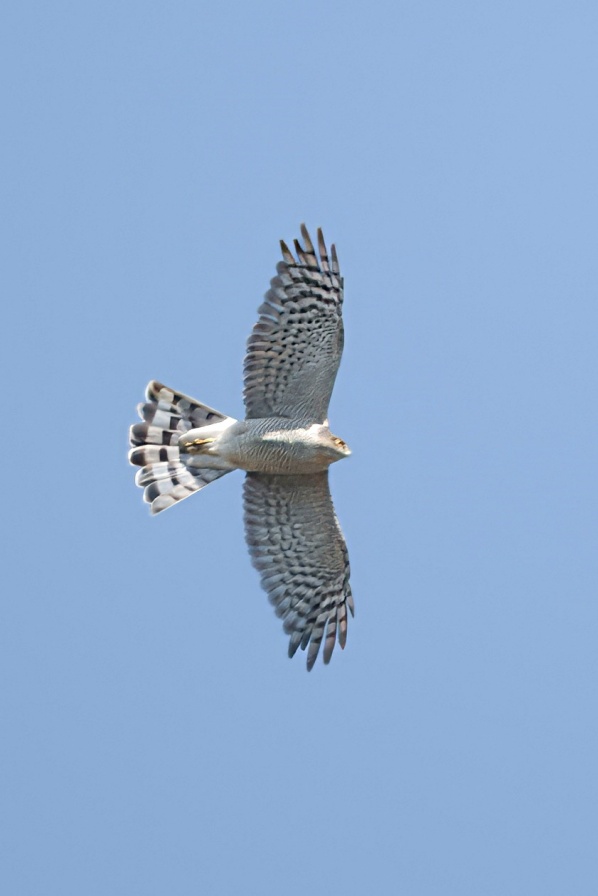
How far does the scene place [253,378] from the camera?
15625 millimetres

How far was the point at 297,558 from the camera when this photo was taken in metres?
16.2

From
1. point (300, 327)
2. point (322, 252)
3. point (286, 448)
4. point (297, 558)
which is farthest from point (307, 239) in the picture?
point (297, 558)

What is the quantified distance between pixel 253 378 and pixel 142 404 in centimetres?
150

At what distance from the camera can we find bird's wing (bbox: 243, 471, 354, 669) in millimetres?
16172

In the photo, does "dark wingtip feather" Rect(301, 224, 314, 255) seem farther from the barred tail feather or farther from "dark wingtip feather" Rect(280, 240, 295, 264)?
the barred tail feather

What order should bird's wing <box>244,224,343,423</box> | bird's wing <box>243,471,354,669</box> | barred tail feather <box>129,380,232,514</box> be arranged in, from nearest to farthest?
bird's wing <box>244,224,343,423</box>
bird's wing <box>243,471,354,669</box>
barred tail feather <box>129,380,232,514</box>

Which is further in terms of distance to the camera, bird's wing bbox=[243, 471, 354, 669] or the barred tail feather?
the barred tail feather

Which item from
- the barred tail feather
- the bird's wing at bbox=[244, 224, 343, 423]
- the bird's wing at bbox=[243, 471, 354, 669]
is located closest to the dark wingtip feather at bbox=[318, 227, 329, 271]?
the bird's wing at bbox=[244, 224, 343, 423]

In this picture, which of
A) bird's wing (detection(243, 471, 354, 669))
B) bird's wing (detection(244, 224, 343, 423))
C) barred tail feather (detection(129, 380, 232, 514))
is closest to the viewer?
bird's wing (detection(244, 224, 343, 423))

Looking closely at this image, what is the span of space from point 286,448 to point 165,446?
1561 mm

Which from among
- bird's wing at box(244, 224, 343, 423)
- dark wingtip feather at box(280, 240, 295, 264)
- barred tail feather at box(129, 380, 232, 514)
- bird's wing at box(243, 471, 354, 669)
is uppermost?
dark wingtip feather at box(280, 240, 295, 264)

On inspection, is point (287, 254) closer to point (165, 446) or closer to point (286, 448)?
point (286, 448)

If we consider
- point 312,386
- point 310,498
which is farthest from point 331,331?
point 310,498

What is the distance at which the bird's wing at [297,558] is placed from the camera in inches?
637
